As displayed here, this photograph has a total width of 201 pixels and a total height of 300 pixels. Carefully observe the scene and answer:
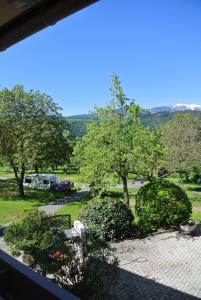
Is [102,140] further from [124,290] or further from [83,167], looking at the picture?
[124,290]

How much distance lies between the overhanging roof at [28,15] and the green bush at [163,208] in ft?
41.6

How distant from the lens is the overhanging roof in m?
2.16

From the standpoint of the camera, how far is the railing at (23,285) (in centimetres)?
260

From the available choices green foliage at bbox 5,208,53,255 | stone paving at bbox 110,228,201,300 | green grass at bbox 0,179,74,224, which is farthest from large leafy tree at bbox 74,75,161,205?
green foliage at bbox 5,208,53,255

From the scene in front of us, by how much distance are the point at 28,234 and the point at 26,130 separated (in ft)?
60.6

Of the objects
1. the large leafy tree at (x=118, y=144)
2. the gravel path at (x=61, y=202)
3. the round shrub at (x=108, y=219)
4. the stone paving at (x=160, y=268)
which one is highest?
the large leafy tree at (x=118, y=144)

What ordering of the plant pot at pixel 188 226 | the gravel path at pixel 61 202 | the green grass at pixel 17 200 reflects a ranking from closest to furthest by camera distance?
1. the plant pot at pixel 188 226
2. the green grass at pixel 17 200
3. the gravel path at pixel 61 202

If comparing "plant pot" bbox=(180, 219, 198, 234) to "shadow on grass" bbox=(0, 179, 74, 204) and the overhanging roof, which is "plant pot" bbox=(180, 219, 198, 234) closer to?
the overhanging roof

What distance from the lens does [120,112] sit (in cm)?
2033

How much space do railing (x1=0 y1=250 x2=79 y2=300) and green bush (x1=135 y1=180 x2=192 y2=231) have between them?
1198 cm

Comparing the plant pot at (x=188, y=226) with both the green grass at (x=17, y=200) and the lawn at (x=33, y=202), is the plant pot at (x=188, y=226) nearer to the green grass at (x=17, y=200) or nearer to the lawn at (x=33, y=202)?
the lawn at (x=33, y=202)

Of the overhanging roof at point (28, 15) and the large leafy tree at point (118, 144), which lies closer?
the overhanging roof at point (28, 15)

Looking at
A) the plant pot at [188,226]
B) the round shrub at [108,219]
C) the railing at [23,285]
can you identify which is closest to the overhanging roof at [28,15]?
the railing at [23,285]

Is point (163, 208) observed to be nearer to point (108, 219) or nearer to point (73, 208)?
point (108, 219)
